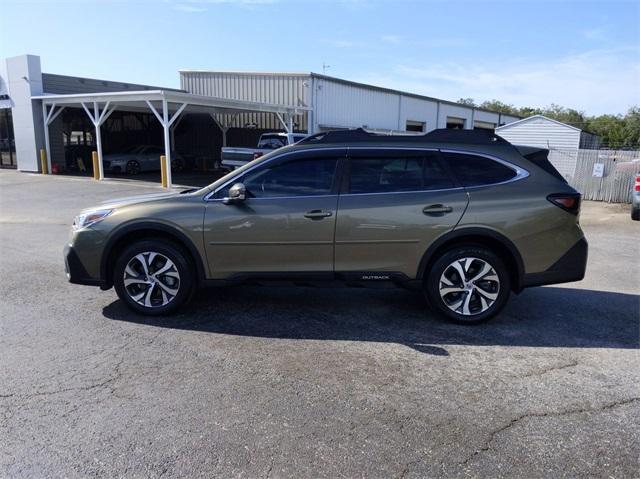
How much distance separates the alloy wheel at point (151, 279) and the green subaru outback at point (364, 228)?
1 centimetres

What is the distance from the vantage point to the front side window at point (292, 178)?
194 inches

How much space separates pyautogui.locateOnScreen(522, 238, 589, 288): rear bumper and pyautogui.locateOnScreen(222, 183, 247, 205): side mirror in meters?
2.81

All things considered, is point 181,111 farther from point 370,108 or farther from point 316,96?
point 370,108

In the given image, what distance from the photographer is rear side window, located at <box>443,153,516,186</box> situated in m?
4.88

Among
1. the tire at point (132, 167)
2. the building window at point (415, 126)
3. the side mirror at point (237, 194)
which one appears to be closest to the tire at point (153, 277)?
the side mirror at point (237, 194)

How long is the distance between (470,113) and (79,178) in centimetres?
3214

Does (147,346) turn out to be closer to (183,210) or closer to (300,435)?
(183,210)

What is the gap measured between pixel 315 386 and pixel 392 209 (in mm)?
1891

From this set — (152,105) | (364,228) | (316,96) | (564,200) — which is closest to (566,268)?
(564,200)

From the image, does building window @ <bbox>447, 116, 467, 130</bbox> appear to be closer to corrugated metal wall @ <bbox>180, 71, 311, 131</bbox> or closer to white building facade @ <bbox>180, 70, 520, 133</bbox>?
white building facade @ <bbox>180, 70, 520, 133</bbox>

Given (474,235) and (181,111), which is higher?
(181,111)

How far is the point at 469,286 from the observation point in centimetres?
488

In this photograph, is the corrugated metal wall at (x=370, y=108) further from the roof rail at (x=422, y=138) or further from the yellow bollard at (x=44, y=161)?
the roof rail at (x=422, y=138)

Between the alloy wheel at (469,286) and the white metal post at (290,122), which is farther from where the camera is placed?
the white metal post at (290,122)
